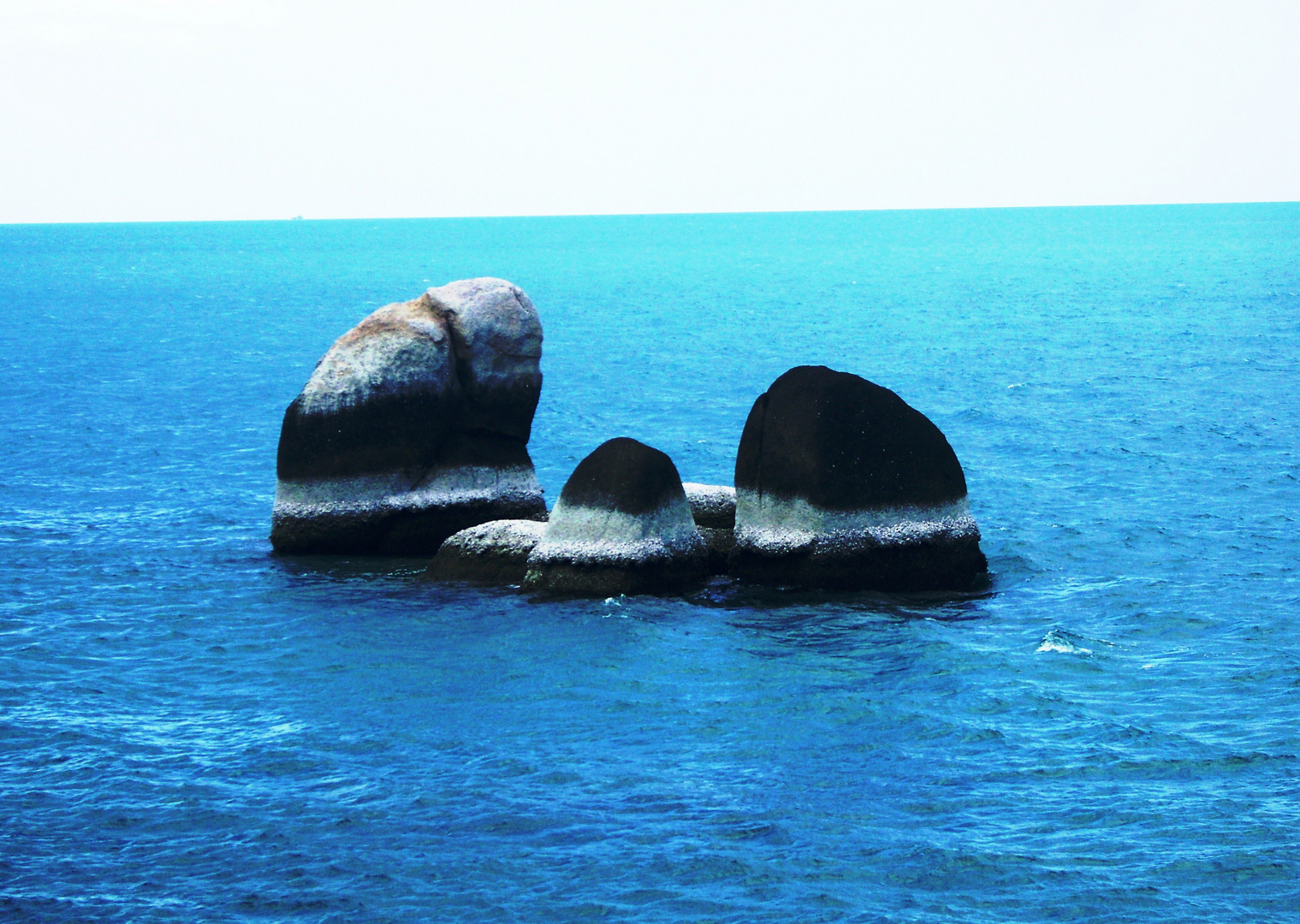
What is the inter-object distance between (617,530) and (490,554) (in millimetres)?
2896

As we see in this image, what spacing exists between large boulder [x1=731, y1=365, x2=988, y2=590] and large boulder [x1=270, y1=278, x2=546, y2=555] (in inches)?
239

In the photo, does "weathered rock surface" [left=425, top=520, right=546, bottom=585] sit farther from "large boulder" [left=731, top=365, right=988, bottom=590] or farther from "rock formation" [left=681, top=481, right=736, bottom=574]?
"large boulder" [left=731, top=365, right=988, bottom=590]

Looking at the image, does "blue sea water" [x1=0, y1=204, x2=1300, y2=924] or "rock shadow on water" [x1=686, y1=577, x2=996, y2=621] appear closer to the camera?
"blue sea water" [x1=0, y1=204, x2=1300, y2=924]

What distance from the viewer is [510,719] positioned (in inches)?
729

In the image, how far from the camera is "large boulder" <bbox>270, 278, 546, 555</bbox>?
A: 2673cm

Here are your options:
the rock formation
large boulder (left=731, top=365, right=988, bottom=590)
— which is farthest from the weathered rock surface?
large boulder (left=731, top=365, right=988, bottom=590)

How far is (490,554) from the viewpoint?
2502cm

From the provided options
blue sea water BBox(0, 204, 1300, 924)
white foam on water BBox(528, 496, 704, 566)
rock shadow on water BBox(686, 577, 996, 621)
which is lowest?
blue sea water BBox(0, 204, 1300, 924)

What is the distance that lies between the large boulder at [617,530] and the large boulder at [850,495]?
158 cm

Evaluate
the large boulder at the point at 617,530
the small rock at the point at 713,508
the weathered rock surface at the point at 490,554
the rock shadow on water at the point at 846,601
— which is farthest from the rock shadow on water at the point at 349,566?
the rock shadow on water at the point at 846,601

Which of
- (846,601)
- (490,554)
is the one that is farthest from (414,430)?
(846,601)

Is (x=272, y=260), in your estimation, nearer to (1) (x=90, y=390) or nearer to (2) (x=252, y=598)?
(1) (x=90, y=390)

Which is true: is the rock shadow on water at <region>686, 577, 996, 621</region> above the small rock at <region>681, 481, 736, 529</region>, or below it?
below

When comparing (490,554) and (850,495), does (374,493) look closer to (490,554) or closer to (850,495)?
(490,554)
